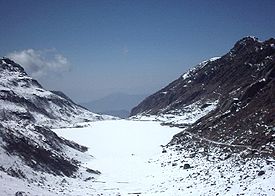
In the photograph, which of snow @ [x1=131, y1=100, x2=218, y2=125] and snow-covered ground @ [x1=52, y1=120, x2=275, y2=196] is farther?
snow @ [x1=131, y1=100, x2=218, y2=125]

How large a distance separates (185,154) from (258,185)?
1451 inches

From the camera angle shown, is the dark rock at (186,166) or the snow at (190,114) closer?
the dark rock at (186,166)

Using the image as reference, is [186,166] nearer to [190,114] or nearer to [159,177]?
[159,177]

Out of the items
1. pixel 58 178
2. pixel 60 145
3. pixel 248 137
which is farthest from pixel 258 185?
pixel 60 145

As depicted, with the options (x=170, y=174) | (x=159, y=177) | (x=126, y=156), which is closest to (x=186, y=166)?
(x=170, y=174)

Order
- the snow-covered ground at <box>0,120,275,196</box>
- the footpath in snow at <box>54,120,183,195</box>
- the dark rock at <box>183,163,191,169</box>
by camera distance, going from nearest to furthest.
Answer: the snow-covered ground at <box>0,120,275,196</box> → the footpath in snow at <box>54,120,183,195</box> → the dark rock at <box>183,163,191,169</box>

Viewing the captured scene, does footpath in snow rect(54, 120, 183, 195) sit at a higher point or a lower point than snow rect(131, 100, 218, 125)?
lower

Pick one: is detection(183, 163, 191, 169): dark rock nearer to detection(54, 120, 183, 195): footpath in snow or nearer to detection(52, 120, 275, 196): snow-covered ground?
detection(52, 120, 275, 196): snow-covered ground

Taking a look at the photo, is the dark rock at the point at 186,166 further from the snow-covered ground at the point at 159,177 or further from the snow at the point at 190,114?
the snow at the point at 190,114

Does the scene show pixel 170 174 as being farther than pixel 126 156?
No

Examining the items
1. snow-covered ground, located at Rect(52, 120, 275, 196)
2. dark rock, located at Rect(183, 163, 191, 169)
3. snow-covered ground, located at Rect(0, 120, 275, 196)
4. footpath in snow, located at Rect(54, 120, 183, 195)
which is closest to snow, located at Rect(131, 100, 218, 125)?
footpath in snow, located at Rect(54, 120, 183, 195)

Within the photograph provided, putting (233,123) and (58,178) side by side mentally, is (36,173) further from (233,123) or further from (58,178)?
(233,123)

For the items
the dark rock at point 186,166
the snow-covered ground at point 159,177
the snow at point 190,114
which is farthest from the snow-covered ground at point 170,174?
the snow at point 190,114

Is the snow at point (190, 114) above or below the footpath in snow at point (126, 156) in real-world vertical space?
above
